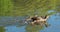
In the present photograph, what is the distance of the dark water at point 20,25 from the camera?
256 centimetres

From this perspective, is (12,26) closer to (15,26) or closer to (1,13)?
(15,26)

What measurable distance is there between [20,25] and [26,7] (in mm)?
707

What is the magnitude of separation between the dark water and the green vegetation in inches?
7.7

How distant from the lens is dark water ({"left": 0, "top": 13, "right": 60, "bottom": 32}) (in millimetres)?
2557

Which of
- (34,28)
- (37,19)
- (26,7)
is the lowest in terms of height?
(34,28)

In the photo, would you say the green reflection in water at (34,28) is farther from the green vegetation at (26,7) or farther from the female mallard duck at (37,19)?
the green vegetation at (26,7)

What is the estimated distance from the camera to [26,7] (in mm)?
3283

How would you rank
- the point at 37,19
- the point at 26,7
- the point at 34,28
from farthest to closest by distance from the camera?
the point at 26,7 < the point at 37,19 < the point at 34,28

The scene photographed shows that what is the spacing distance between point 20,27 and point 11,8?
27.0 inches

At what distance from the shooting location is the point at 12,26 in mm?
2627

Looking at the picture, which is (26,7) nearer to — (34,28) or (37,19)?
(37,19)

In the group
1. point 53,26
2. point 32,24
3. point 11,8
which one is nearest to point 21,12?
point 11,8

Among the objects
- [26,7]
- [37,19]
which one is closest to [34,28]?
[37,19]

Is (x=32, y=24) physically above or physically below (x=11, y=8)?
below
